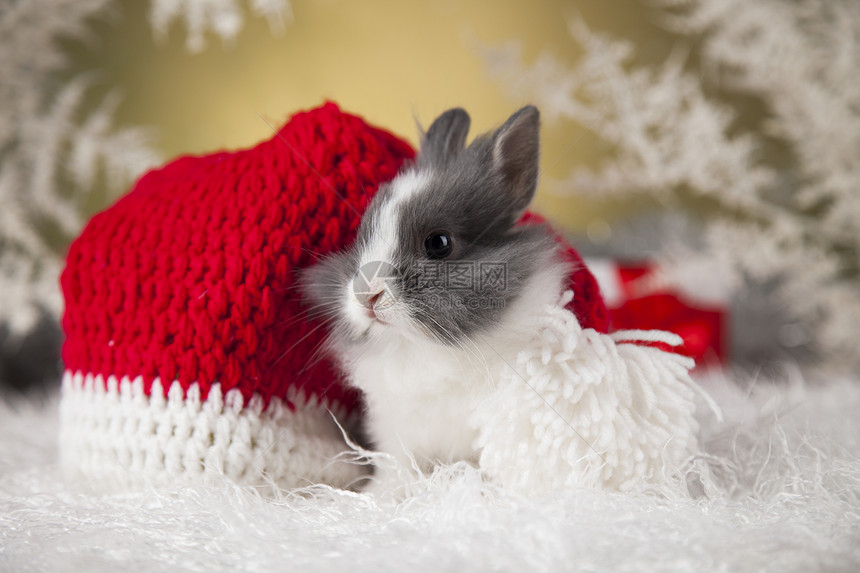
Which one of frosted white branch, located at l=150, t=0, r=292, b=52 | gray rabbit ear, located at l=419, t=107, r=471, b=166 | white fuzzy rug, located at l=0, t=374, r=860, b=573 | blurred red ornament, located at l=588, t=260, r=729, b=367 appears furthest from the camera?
frosted white branch, located at l=150, t=0, r=292, b=52

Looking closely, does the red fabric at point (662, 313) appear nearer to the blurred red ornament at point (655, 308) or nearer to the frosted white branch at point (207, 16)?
the blurred red ornament at point (655, 308)

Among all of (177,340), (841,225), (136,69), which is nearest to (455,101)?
(136,69)

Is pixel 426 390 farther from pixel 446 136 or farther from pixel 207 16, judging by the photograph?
pixel 207 16

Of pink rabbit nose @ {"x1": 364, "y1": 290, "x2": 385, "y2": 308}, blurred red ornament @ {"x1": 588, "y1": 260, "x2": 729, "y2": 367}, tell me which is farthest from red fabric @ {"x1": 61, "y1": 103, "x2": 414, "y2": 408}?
blurred red ornament @ {"x1": 588, "y1": 260, "x2": 729, "y2": 367}

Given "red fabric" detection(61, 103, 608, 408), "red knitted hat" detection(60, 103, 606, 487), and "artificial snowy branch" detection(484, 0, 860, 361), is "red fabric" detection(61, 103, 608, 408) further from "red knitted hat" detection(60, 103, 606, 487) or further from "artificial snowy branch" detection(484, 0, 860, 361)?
"artificial snowy branch" detection(484, 0, 860, 361)

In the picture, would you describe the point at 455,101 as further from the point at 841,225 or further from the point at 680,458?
the point at 680,458

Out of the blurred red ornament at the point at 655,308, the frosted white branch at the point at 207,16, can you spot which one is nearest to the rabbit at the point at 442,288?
the blurred red ornament at the point at 655,308
